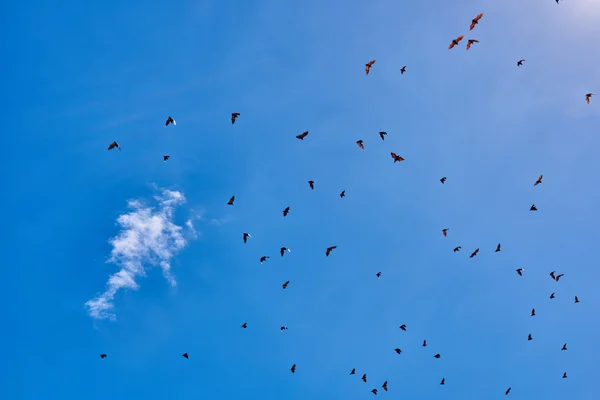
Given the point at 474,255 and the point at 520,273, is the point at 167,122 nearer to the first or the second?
the point at 474,255

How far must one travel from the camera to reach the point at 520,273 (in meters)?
46.5

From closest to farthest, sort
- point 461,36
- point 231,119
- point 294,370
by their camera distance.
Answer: point 461,36
point 231,119
point 294,370

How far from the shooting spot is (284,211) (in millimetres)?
42125

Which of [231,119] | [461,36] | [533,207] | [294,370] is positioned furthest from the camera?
[294,370]

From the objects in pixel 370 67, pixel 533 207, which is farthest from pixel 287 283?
pixel 533 207

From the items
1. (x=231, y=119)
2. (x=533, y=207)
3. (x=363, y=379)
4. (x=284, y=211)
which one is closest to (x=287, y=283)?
(x=284, y=211)

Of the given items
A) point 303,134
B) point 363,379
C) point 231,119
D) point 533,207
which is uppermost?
point 231,119

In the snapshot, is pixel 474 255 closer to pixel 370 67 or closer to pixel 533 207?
pixel 533 207

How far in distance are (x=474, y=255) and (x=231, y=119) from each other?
86.0 ft

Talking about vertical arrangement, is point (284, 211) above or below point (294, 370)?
above

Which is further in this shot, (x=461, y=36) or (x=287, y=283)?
(x=287, y=283)

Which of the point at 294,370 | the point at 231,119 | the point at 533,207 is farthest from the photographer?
the point at 294,370

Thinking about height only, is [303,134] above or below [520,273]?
above

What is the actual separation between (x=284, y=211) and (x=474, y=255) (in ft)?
62.1
